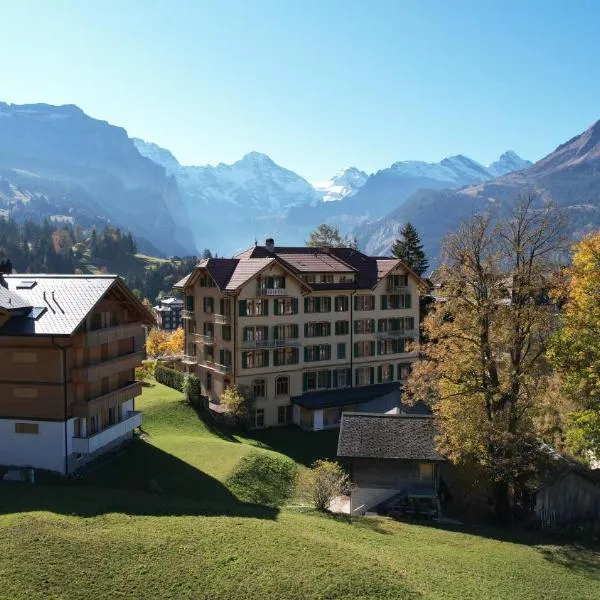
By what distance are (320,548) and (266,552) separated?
233 centimetres

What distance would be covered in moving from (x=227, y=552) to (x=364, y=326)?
45180 mm

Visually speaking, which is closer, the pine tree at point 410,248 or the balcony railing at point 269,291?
the balcony railing at point 269,291

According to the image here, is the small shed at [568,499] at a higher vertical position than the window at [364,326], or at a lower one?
lower

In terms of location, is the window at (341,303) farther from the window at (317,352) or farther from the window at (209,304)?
the window at (209,304)

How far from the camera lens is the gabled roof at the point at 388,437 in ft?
127

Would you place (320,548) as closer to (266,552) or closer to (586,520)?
(266,552)

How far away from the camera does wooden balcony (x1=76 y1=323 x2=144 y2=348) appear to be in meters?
35.6

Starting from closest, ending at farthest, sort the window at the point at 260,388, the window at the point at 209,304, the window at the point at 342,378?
the window at the point at 260,388 → the window at the point at 209,304 → the window at the point at 342,378

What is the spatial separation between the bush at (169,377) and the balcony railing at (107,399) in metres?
20.0

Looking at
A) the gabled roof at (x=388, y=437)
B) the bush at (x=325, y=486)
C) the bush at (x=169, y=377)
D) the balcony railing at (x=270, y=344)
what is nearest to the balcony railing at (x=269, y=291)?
the balcony railing at (x=270, y=344)

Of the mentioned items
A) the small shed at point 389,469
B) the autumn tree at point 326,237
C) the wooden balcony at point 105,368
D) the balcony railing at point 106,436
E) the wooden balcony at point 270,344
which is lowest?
the small shed at point 389,469

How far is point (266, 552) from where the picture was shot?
24172mm

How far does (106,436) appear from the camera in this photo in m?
37.6

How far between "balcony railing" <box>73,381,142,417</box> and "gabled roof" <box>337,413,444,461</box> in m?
14.3
